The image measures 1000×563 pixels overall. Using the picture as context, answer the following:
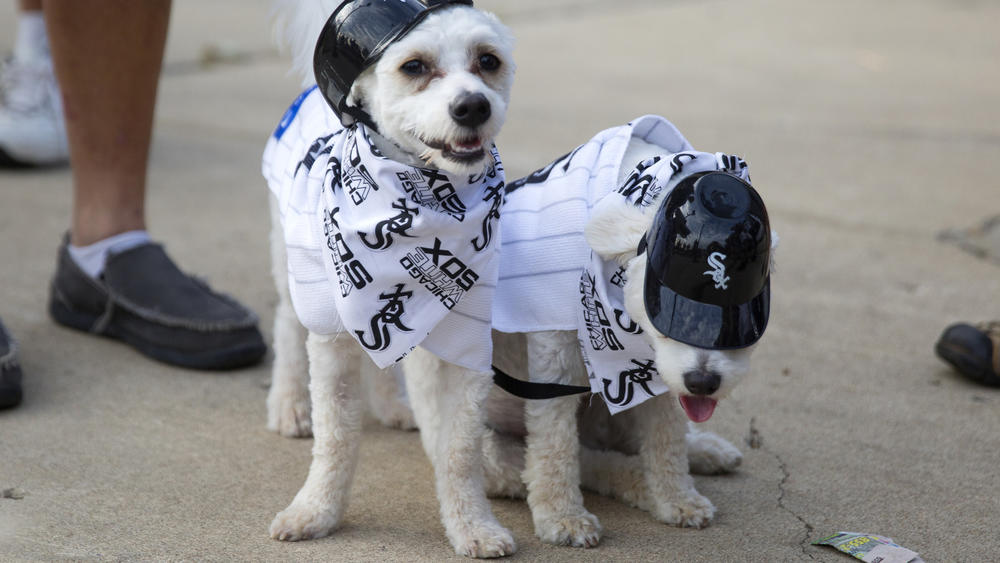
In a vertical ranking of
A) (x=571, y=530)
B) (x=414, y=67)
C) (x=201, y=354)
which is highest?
(x=414, y=67)

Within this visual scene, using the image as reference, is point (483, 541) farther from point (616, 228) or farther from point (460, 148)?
point (460, 148)

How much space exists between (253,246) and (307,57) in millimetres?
1860

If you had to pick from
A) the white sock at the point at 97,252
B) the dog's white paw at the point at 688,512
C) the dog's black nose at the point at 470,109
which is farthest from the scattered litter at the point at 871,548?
the white sock at the point at 97,252

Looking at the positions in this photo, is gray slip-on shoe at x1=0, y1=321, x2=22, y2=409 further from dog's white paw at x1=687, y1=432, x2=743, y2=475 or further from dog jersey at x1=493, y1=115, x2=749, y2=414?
dog's white paw at x1=687, y1=432, x2=743, y2=475

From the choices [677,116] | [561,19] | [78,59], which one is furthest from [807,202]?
[561,19]

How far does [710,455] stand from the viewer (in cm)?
291

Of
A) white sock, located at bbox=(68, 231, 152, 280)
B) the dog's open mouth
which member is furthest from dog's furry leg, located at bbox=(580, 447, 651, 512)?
white sock, located at bbox=(68, 231, 152, 280)

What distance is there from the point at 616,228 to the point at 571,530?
763 millimetres

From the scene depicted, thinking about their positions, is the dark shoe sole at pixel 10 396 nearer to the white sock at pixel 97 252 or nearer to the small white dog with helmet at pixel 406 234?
the white sock at pixel 97 252

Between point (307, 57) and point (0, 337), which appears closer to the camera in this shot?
point (307, 57)

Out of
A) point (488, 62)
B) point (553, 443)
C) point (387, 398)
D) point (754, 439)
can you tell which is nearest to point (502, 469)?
point (553, 443)

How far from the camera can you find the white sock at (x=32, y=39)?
208 inches

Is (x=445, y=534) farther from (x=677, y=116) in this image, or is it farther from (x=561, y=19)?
(x=561, y=19)

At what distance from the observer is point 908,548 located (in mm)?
2516
